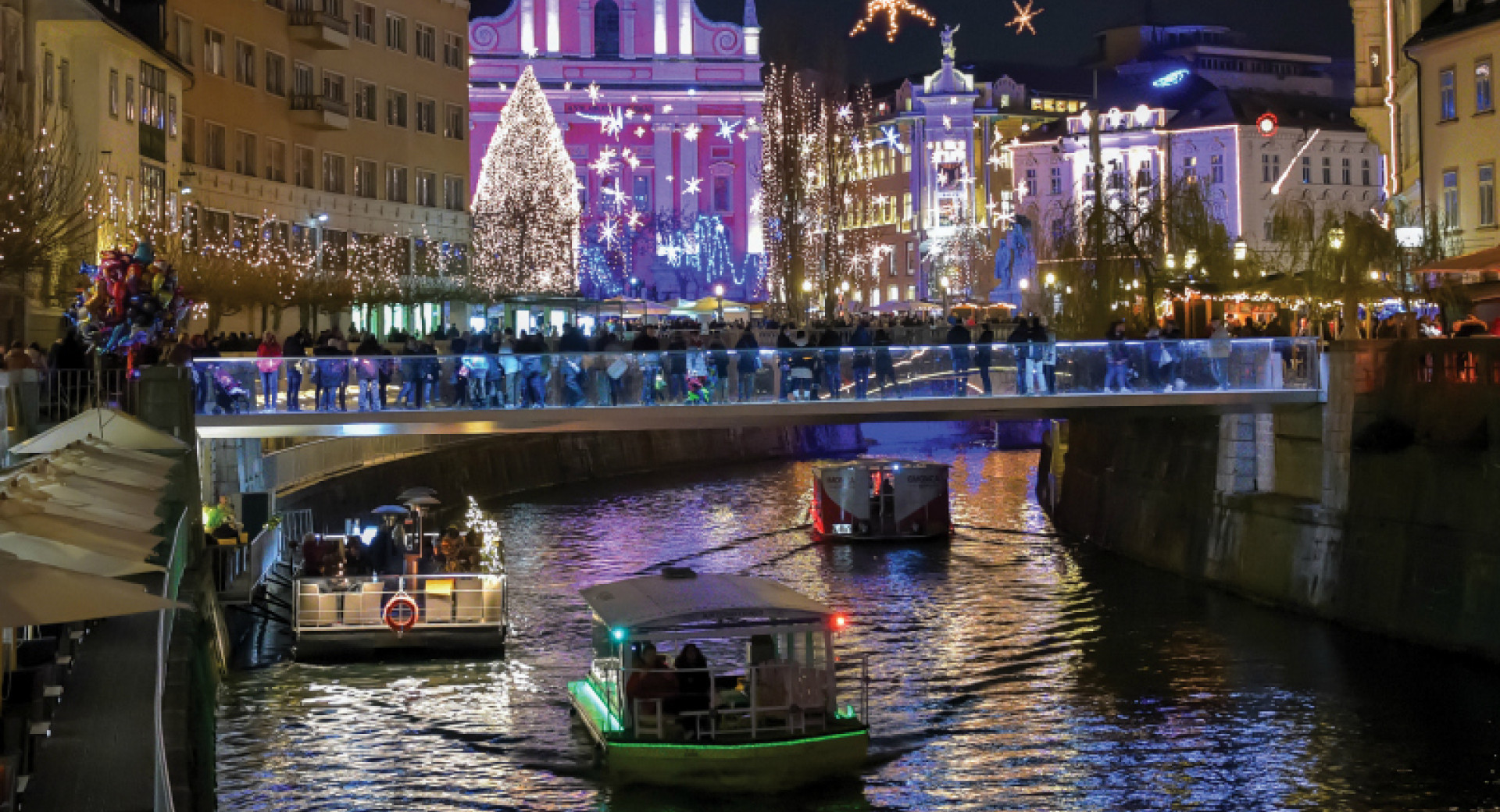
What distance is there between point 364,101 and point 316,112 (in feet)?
17.3

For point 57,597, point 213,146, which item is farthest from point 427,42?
point 57,597

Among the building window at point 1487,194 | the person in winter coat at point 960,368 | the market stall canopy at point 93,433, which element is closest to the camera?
the market stall canopy at point 93,433

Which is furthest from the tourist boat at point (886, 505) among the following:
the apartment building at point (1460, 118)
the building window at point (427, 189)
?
the building window at point (427, 189)

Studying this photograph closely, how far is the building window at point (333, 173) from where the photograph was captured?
7262cm

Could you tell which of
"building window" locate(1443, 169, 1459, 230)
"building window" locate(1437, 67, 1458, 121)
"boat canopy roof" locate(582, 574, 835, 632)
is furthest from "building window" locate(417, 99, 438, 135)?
"boat canopy roof" locate(582, 574, 835, 632)

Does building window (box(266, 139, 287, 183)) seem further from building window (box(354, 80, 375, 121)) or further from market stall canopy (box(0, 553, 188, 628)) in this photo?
market stall canopy (box(0, 553, 188, 628))

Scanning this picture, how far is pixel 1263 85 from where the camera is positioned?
142 m

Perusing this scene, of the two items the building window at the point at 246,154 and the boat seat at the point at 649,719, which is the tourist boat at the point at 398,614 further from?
the building window at the point at 246,154

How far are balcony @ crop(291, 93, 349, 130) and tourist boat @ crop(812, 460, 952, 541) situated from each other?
82.5 ft

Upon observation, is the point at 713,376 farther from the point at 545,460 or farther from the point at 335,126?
the point at 335,126

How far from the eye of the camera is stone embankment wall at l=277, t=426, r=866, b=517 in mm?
56750

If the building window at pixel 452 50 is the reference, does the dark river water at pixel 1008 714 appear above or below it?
below

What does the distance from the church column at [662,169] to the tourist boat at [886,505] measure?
228 feet

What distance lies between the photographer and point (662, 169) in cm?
12381
